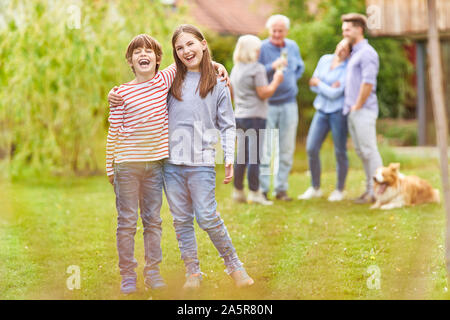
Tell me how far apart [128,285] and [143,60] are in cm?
129

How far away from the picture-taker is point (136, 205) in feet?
13.1

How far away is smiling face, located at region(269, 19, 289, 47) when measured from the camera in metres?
7.01

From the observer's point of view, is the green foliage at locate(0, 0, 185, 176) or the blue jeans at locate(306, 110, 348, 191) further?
the green foliage at locate(0, 0, 185, 176)

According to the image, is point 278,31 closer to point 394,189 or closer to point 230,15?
point 394,189

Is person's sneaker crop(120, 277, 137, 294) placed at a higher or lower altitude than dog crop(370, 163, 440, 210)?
lower

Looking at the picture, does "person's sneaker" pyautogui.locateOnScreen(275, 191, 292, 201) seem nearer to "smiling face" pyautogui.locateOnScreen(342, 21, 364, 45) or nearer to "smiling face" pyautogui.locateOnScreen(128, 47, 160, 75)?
"smiling face" pyautogui.locateOnScreen(342, 21, 364, 45)

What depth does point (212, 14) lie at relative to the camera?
19016mm

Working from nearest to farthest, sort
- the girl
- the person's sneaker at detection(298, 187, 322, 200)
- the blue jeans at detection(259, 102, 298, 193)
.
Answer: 1. the girl
2. the blue jeans at detection(259, 102, 298, 193)
3. the person's sneaker at detection(298, 187, 322, 200)

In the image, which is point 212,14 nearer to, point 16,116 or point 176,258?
point 16,116

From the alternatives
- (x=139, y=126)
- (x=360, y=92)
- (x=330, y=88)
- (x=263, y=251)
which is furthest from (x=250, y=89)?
(x=139, y=126)

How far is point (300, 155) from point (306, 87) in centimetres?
185

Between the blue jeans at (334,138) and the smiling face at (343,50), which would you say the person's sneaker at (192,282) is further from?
the smiling face at (343,50)

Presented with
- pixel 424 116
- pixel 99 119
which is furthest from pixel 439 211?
pixel 424 116

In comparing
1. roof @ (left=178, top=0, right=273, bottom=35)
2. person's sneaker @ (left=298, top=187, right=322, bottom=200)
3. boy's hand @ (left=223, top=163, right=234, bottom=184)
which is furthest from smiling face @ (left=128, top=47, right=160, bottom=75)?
roof @ (left=178, top=0, right=273, bottom=35)
